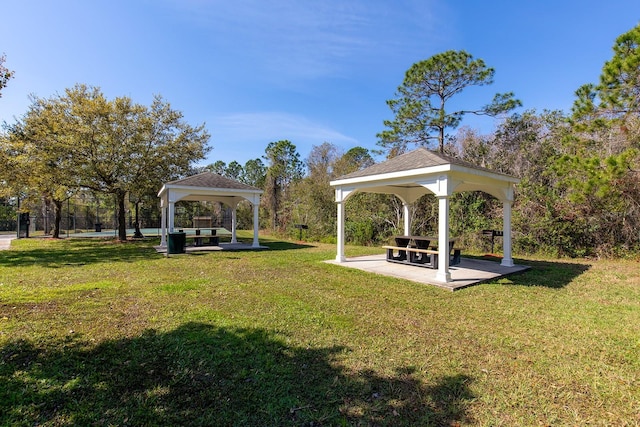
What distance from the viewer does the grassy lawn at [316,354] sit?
2.44 metres

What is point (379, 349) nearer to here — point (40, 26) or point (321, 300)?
point (321, 300)

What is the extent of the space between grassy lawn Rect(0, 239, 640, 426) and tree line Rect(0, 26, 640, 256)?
16.7 ft

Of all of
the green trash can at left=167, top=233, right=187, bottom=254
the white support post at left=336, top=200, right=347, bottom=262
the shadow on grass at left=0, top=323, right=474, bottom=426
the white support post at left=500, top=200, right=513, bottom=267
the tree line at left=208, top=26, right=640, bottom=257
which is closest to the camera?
the shadow on grass at left=0, top=323, right=474, bottom=426

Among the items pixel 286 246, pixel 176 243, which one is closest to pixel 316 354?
pixel 176 243

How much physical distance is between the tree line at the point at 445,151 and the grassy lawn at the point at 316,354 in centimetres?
510

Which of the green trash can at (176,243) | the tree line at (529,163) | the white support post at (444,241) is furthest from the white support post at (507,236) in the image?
the green trash can at (176,243)

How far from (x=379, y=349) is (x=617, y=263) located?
35.5 feet

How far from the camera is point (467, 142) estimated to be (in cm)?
1524

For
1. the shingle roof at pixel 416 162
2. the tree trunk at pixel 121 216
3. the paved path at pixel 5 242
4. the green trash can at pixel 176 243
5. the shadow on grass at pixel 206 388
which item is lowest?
the shadow on grass at pixel 206 388

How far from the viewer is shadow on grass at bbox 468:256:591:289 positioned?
704 cm

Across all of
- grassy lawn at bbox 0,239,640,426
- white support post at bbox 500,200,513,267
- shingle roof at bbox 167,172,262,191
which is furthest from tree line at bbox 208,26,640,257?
shingle roof at bbox 167,172,262,191

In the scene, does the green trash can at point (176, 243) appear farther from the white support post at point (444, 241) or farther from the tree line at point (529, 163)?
the white support post at point (444, 241)

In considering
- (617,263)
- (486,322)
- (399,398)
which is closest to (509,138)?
(617,263)

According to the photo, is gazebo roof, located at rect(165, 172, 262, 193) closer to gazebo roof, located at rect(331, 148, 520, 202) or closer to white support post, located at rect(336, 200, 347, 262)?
white support post, located at rect(336, 200, 347, 262)
